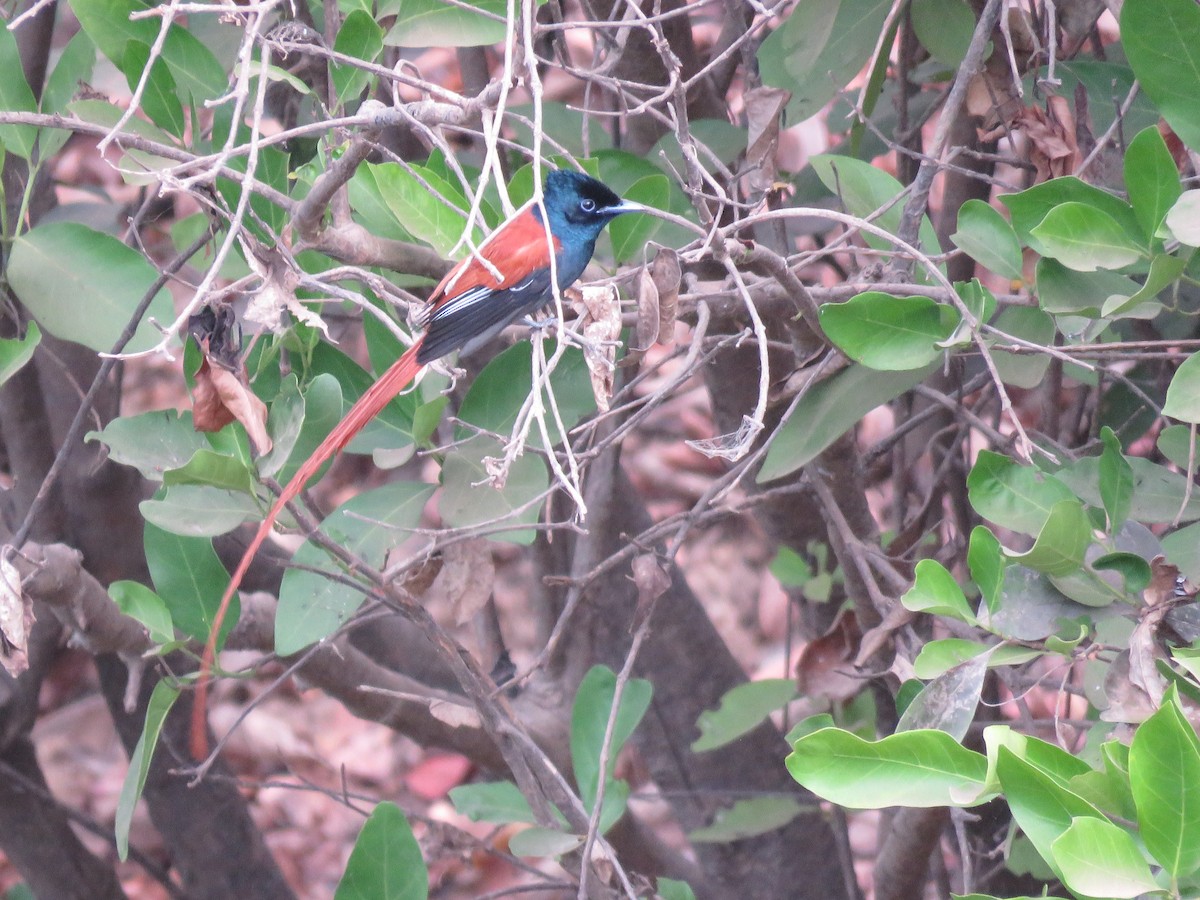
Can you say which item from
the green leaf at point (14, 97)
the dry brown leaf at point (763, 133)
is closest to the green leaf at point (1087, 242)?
the dry brown leaf at point (763, 133)

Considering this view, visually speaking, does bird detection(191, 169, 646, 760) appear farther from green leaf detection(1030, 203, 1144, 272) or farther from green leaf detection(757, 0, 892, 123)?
green leaf detection(1030, 203, 1144, 272)

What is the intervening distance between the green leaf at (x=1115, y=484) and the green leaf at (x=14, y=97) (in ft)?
6.08

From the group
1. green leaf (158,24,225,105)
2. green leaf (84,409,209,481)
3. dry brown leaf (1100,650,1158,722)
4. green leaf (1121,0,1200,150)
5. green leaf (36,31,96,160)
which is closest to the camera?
dry brown leaf (1100,650,1158,722)

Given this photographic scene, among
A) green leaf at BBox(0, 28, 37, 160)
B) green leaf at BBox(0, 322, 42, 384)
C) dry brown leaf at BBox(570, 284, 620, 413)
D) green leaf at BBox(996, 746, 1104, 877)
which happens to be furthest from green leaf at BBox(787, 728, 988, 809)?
Result: green leaf at BBox(0, 28, 37, 160)

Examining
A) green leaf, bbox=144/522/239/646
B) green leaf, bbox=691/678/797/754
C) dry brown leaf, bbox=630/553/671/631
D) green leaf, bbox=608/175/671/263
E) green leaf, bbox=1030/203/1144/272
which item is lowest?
green leaf, bbox=691/678/797/754

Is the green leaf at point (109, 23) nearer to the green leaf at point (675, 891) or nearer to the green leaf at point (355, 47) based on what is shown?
the green leaf at point (355, 47)

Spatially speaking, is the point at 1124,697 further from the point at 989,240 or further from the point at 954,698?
the point at 989,240

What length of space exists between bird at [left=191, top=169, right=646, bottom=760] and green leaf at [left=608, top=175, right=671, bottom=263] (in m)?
0.03

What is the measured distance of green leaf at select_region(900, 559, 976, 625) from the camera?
1.69m

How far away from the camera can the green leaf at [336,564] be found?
2.08 m

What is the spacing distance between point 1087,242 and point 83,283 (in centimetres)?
164

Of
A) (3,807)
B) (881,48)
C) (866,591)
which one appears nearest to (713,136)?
(881,48)

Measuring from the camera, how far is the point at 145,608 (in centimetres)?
212

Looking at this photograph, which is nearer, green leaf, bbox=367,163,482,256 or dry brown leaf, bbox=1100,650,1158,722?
dry brown leaf, bbox=1100,650,1158,722
